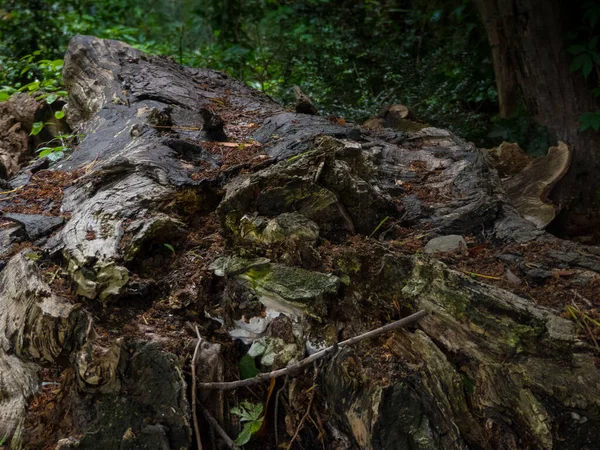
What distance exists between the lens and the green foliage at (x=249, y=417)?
78.6 inches

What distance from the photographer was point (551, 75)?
16.0 ft

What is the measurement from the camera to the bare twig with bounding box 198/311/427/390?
2.00 m

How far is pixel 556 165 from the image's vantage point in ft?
11.2

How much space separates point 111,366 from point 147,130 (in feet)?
6.37

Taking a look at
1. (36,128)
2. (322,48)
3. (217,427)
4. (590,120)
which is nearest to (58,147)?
(36,128)

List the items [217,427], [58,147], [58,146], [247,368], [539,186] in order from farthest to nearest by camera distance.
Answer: [58,146] → [58,147] → [539,186] → [247,368] → [217,427]

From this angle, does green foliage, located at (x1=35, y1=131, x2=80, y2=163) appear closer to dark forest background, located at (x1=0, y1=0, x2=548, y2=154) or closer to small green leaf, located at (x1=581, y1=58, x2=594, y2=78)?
dark forest background, located at (x1=0, y1=0, x2=548, y2=154)

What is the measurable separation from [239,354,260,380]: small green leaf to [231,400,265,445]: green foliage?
11 cm

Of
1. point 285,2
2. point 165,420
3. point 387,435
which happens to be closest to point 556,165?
point 387,435

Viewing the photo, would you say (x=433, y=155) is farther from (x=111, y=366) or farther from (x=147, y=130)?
(x=111, y=366)

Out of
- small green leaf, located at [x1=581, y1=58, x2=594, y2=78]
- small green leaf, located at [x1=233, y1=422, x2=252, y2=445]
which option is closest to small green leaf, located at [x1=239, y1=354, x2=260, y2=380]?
small green leaf, located at [x1=233, y1=422, x2=252, y2=445]

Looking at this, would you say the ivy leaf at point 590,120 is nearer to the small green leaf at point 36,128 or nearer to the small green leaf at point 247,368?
the small green leaf at point 247,368

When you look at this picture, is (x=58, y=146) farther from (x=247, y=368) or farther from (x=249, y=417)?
(x=249, y=417)

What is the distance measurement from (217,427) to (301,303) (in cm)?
51
